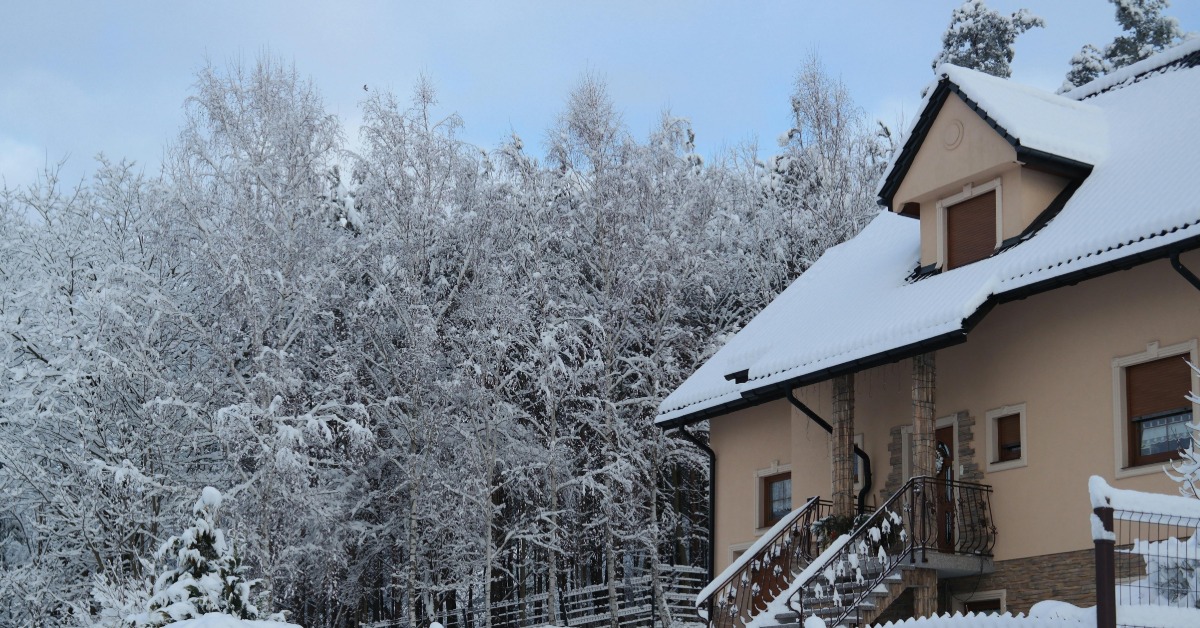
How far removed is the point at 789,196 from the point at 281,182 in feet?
43.5

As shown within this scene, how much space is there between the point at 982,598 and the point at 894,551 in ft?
4.11

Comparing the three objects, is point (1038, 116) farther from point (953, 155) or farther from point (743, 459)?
A: point (743, 459)

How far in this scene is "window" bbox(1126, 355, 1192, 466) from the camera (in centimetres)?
1391

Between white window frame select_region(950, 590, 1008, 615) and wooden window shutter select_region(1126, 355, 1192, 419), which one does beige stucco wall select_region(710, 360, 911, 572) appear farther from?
wooden window shutter select_region(1126, 355, 1192, 419)

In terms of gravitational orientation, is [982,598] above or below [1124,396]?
below

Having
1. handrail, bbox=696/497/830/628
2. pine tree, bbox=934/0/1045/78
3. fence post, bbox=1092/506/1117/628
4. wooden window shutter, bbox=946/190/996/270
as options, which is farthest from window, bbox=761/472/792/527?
pine tree, bbox=934/0/1045/78

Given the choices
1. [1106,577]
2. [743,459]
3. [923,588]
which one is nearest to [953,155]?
[923,588]

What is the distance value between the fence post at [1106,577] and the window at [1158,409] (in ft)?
14.5

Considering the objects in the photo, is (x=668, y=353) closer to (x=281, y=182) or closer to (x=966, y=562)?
(x=281, y=182)

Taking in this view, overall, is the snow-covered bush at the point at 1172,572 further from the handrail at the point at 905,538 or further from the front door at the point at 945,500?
the front door at the point at 945,500

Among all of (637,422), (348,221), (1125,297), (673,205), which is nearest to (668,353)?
(637,422)

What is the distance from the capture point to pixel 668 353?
2886 cm

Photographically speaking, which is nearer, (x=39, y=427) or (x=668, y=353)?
(x=39, y=427)

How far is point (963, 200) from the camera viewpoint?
679 inches
